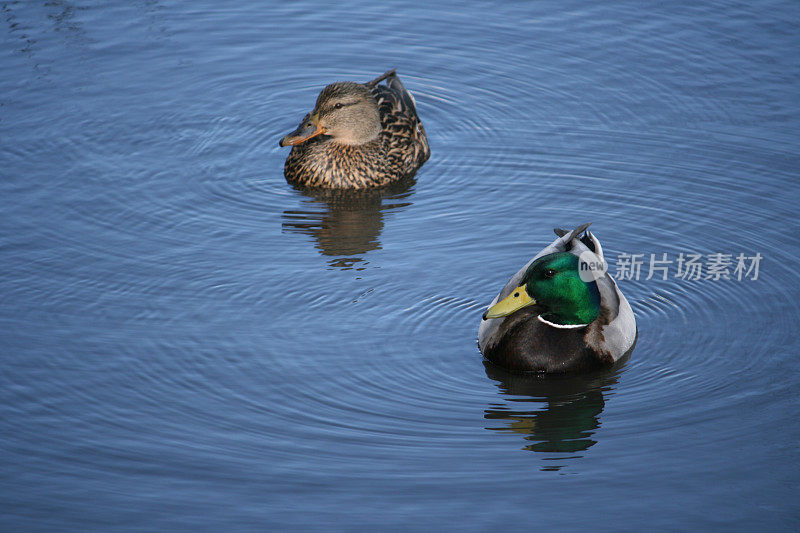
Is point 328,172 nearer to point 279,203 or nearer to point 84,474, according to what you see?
point 279,203

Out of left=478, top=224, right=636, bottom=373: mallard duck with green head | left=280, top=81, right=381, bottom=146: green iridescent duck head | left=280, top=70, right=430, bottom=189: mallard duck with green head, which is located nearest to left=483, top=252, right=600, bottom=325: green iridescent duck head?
left=478, top=224, right=636, bottom=373: mallard duck with green head

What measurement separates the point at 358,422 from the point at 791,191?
4.70 m

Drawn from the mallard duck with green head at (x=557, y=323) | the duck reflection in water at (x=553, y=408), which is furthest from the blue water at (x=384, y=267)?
the mallard duck with green head at (x=557, y=323)

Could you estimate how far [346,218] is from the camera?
944cm

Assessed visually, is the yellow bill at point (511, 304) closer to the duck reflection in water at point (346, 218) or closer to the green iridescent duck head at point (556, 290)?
the green iridescent duck head at point (556, 290)

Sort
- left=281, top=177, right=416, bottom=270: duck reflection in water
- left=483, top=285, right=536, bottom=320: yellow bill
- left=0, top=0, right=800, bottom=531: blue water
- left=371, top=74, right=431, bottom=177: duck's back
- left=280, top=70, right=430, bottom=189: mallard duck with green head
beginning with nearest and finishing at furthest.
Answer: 1. left=0, top=0, right=800, bottom=531: blue water
2. left=483, top=285, right=536, bottom=320: yellow bill
3. left=281, top=177, right=416, bottom=270: duck reflection in water
4. left=280, top=70, right=430, bottom=189: mallard duck with green head
5. left=371, top=74, right=431, bottom=177: duck's back

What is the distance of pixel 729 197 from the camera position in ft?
30.7

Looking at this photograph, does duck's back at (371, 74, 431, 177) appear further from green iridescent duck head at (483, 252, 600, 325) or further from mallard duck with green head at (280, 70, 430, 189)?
green iridescent duck head at (483, 252, 600, 325)

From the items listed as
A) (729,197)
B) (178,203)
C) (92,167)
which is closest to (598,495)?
(729,197)

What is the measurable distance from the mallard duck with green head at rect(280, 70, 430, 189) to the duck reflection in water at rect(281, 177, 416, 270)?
11cm

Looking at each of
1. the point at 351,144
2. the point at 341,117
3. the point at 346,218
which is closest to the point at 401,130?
the point at 351,144

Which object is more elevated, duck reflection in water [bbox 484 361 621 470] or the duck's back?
the duck's back

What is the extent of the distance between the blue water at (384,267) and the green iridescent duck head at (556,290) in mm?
480

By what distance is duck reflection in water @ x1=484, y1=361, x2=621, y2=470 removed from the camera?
6.59m
